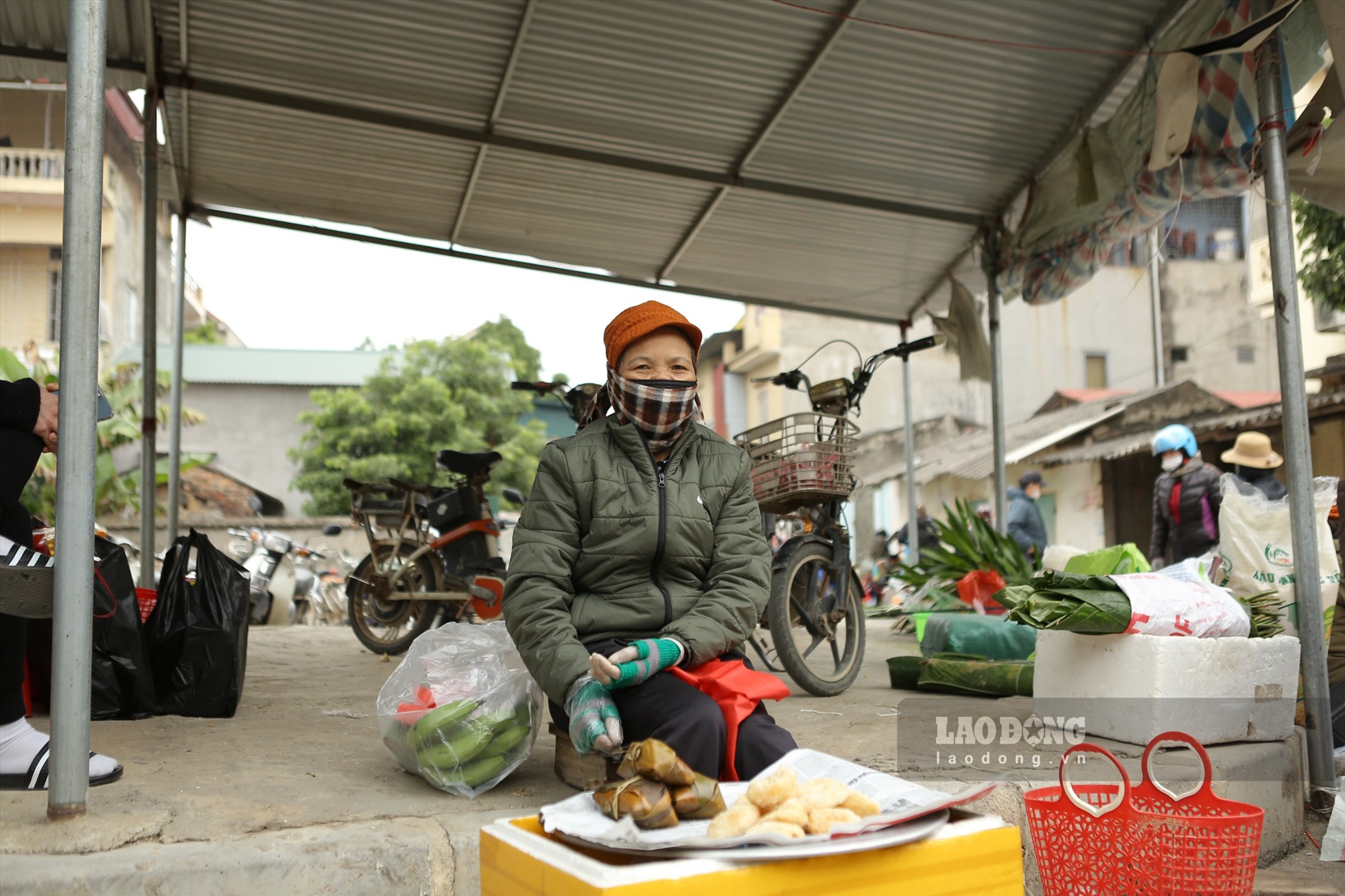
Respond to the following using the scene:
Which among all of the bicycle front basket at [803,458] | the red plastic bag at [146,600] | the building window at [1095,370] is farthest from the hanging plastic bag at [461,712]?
the building window at [1095,370]

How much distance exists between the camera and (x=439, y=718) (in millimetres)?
2693

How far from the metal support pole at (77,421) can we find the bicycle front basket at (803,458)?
2917mm

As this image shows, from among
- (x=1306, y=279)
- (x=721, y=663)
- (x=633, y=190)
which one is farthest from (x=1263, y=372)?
(x=721, y=663)

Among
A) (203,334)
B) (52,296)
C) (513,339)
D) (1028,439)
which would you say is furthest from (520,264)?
(513,339)

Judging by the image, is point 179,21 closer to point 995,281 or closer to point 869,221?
point 869,221

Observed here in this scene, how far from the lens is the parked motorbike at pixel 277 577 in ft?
35.8

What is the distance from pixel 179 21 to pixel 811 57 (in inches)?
123

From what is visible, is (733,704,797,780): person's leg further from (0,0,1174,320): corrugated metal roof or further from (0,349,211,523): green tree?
(0,349,211,523): green tree

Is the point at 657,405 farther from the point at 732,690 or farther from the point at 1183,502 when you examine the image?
the point at 1183,502

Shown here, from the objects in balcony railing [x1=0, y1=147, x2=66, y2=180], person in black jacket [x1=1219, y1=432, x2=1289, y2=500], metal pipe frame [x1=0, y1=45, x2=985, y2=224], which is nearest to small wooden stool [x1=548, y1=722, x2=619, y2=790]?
metal pipe frame [x1=0, y1=45, x2=985, y2=224]

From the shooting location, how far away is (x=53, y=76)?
5453 millimetres

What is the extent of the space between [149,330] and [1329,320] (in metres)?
16.2

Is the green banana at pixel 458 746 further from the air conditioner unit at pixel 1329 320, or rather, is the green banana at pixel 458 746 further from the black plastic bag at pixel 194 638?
the air conditioner unit at pixel 1329 320

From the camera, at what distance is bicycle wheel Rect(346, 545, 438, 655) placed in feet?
20.7
